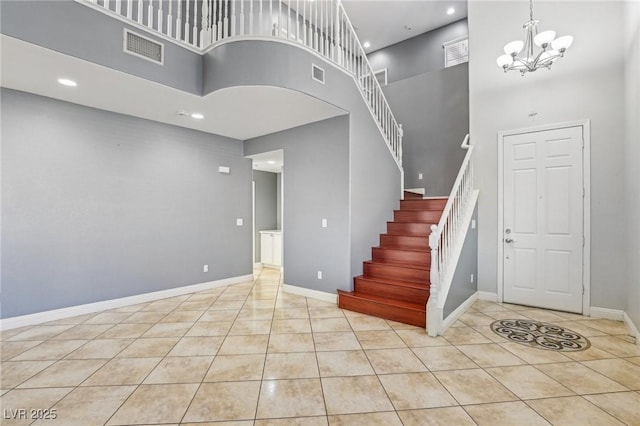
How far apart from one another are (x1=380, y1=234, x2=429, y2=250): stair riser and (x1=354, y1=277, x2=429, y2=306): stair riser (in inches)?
36.4

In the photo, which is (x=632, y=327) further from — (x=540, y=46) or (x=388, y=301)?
(x=540, y=46)

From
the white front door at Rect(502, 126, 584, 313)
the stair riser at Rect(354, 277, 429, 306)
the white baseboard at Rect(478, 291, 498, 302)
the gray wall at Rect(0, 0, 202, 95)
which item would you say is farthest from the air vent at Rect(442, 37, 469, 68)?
the gray wall at Rect(0, 0, 202, 95)

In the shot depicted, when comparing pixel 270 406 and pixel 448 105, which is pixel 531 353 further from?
pixel 448 105

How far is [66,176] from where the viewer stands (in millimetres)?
3871

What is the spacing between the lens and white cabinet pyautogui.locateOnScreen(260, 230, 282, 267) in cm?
713

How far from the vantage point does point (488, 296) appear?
462cm

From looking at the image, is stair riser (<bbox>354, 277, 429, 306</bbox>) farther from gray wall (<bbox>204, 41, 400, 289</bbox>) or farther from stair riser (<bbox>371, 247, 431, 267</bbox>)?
stair riser (<bbox>371, 247, 431, 267</bbox>)

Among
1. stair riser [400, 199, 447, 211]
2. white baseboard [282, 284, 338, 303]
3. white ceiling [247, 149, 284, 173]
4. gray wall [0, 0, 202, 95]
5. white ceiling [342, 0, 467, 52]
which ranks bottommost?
white baseboard [282, 284, 338, 303]

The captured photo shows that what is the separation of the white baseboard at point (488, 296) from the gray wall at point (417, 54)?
6.03 meters

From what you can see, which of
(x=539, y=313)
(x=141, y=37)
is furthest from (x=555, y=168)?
(x=141, y=37)

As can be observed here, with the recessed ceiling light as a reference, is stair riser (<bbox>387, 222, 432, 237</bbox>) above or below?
below

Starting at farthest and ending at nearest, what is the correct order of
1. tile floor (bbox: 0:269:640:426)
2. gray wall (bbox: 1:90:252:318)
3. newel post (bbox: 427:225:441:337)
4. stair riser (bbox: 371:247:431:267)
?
1. stair riser (bbox: 371:247:431:267)
2. gray wall (bbox: 1:90:252:318)
3. newel post (bbox: 427:225:441:337)
4. tile floor (bbox: 0:269:640:426)

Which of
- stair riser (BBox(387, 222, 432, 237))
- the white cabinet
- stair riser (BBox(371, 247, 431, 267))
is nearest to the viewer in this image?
stair riser (BBox(371, 247, 431, 267))

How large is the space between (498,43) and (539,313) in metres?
4.14
